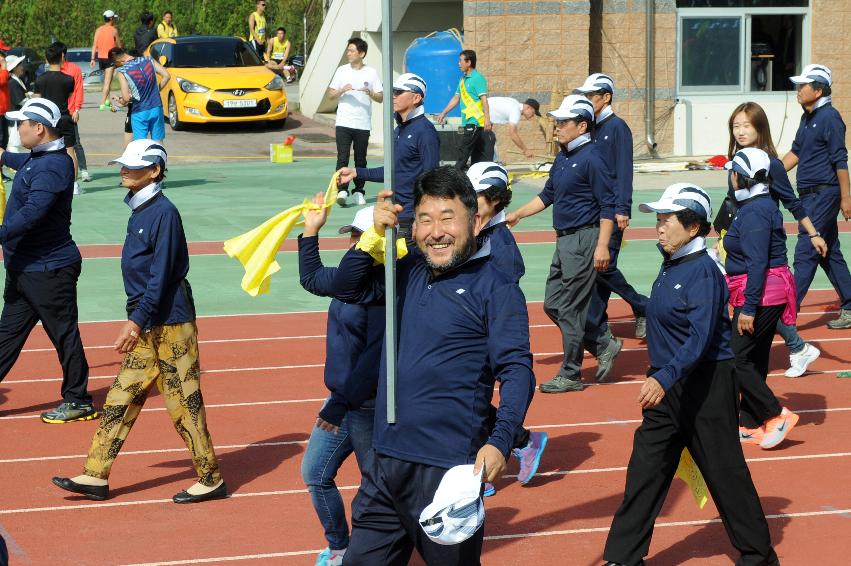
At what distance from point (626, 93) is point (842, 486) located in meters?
17.8

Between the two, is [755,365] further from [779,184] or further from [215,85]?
[215,85]

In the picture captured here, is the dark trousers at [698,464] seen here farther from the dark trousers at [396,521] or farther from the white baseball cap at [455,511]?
the white baseball cap at [455,511]

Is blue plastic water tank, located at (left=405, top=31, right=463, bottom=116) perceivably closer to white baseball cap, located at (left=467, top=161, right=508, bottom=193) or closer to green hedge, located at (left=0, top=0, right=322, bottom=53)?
white baseball cap, located at (left=467, top=161, right=508, bottom=193)

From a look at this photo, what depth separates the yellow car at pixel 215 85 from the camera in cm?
2772

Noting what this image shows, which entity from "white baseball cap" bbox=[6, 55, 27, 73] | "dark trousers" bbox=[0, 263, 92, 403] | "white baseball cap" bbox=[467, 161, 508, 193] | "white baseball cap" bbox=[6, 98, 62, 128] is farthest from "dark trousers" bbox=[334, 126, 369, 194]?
"white baseball cap" bbox=[467, 161, 508, 193]

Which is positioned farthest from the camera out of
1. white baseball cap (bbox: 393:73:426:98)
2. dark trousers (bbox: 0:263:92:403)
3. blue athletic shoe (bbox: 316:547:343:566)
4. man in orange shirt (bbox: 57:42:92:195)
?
man in orange shirt (bbox: 57:42:92:195)

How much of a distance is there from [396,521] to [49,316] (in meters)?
5.04

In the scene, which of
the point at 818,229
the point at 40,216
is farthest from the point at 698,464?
the point at 818,229

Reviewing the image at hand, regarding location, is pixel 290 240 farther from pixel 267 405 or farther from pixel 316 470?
pixel 316 470

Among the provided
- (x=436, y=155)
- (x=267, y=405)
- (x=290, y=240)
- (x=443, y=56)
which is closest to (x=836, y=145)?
(x=436, y=155)

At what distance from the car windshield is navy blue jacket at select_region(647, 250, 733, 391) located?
23064 mm

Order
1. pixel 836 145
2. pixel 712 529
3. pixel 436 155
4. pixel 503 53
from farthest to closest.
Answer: pixel 503 53 → pixel 836 145 → pixel 436 155 → pixel 712 529

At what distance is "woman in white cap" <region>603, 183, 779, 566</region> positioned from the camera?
6406 millimetres

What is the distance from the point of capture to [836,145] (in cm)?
1177
